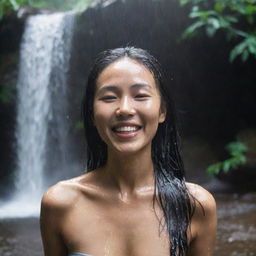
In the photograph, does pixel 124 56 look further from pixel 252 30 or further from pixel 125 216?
pixel 252 30

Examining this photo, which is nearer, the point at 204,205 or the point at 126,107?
the point at 126,107

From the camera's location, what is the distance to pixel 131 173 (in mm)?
1475

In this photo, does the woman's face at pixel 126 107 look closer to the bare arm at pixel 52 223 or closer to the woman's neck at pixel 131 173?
the woman's neck at pixel 131 173

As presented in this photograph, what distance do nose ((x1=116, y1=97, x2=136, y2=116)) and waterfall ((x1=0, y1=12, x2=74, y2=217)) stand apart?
935 cm

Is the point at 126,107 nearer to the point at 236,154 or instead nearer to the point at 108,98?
the point at 108,98

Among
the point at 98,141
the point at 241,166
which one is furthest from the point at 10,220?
the point at 98,141

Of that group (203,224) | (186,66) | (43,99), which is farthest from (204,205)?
(43,99)

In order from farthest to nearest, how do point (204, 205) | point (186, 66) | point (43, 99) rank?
point (43, 99) < point (186, 66) < point (204, 205)

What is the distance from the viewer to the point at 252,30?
338 inches

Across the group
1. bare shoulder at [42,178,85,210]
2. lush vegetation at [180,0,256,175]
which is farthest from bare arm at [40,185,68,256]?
lush vegetation at [180,0,256,175]

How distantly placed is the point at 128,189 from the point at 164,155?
17 cm

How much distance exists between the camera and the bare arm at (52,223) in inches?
56.4

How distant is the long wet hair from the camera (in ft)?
4.69

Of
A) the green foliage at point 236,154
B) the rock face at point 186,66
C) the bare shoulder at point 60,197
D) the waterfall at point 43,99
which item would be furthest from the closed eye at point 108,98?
the waterfall at point 43,99
